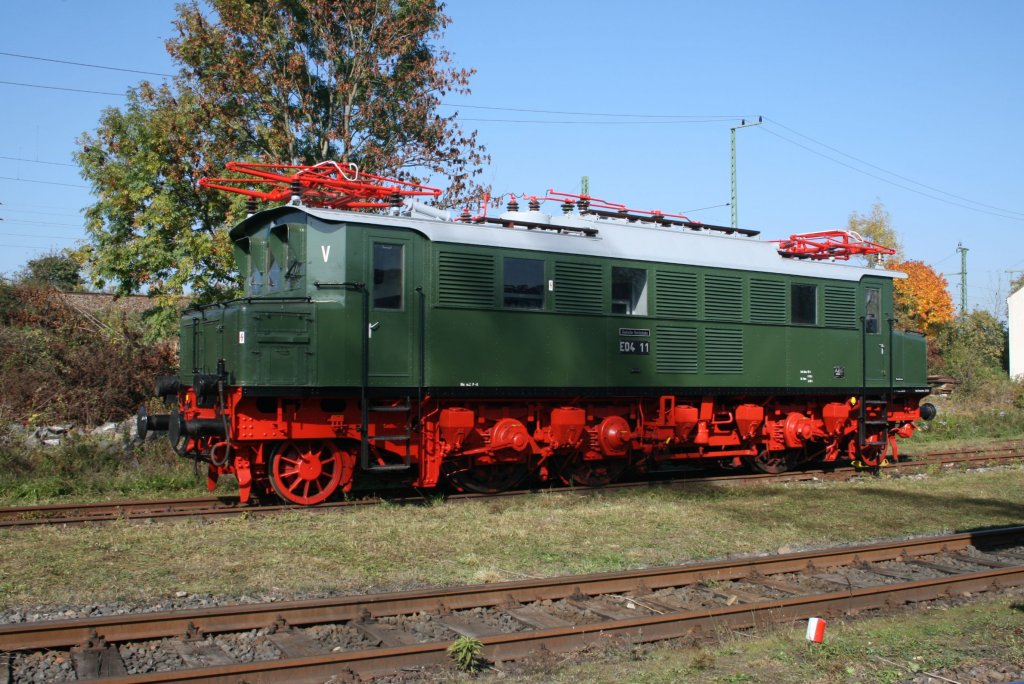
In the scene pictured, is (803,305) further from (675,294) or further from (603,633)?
(603,633)

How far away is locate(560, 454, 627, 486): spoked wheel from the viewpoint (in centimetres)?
1420

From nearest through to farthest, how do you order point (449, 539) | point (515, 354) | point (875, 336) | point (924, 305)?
point (449, 539)
point (515, 354)
point (875, 336)
point (924, 305)

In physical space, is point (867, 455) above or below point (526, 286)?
below

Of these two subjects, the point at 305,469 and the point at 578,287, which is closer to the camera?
the point at 305,469

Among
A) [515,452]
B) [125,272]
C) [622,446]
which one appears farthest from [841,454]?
[125,272]

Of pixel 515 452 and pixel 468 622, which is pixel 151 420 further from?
pixel 468 622

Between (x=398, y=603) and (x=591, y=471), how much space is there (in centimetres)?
757

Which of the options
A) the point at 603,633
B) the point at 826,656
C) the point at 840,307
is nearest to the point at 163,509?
the point at 603,633

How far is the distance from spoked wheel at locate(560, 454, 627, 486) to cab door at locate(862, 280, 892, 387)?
5246mm

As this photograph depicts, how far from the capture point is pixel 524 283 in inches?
499

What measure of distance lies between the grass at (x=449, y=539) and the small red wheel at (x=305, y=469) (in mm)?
623

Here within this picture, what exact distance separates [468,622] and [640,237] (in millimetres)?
8353

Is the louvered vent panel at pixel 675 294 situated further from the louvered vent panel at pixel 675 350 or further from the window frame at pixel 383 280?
the window frame at pixel 383 280

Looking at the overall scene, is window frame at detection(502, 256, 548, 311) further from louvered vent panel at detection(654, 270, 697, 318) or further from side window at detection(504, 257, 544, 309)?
louvered vent panel at detection(654, 270, 697, 318)
